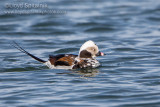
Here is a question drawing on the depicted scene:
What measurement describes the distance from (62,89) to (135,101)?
157 cm

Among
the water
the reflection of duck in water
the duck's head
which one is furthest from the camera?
the duck's head

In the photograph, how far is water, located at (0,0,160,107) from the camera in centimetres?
778

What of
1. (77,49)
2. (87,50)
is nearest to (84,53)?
(87,50)

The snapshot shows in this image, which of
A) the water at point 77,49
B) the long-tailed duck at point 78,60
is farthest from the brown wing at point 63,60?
the water at point 77,49

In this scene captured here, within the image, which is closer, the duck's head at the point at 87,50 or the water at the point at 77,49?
the water at the point at 77,49

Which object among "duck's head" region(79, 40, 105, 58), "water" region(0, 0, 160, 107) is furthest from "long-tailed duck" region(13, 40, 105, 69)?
"water" region(0, 0, 160, 107)

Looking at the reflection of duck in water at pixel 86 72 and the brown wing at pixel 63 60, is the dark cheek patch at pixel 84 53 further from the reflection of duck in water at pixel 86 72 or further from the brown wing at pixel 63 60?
the reflection of duck in water at pixel 86 72

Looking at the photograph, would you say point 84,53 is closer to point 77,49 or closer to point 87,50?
point 87,50

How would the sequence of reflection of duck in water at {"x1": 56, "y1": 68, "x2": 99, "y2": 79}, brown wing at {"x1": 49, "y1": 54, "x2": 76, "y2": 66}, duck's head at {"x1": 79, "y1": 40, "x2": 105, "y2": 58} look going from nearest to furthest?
reflection of duck in water at {"x1": 56, "y1": 68, "x2": 99, "y2": 79}, brown wing at {"x1": 49, "y1": 54, "x2": 76, "y2": 66}, duck's head at {"x1": 79, "y1": 40, "x2": 105, "y2": 58}

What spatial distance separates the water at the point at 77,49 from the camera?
7.78 meters

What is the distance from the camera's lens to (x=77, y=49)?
1344 cm

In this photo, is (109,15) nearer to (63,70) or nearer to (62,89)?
(63,70)

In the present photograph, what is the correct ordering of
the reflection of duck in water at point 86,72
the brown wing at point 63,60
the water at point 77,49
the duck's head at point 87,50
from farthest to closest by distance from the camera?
the duck's head at point 87,50 → the brown wing at point 63,60 → the reflection of duck in water at point 86,72 → the water at point 77,49

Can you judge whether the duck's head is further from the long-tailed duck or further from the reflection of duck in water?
the reflection of duck in water
